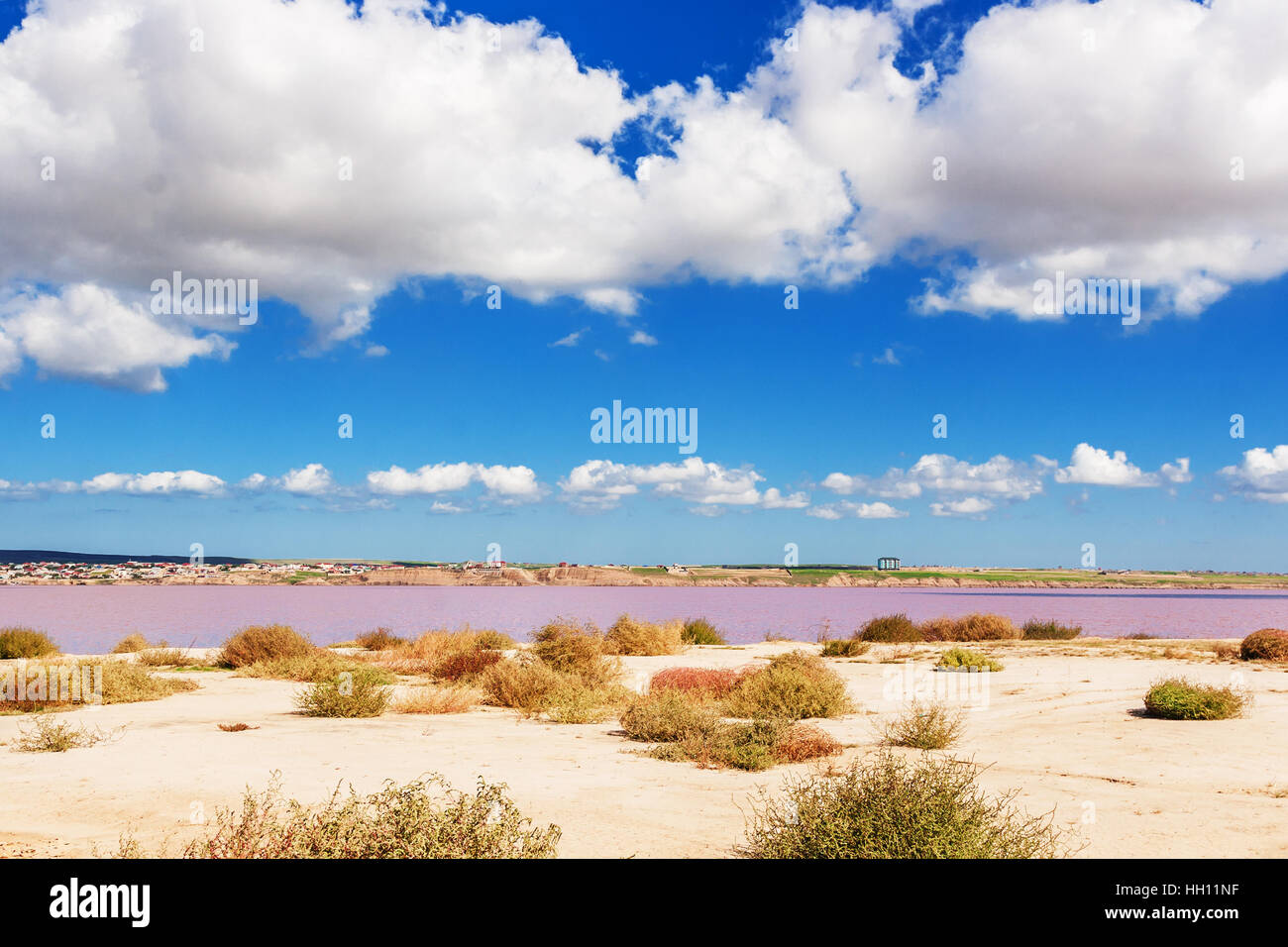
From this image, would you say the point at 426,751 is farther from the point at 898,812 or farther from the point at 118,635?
the point at 118,635

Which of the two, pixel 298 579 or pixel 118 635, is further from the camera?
pixel 298 579

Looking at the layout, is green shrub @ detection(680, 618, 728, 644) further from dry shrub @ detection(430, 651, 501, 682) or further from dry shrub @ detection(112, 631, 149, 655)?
dry shrub @ detection(112, 631, 149, 655)

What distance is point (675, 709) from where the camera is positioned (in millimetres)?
12055

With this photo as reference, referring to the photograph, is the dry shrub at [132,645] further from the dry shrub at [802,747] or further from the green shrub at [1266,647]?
the green shrub at [1266,647]

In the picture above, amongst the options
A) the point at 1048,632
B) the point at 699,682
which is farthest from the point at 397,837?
the point at 1048,632

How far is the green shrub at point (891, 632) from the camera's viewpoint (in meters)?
32.3

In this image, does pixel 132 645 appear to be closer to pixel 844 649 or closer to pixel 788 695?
pixel 788 695

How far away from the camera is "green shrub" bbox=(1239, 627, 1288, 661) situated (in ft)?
Answer: 72.5
